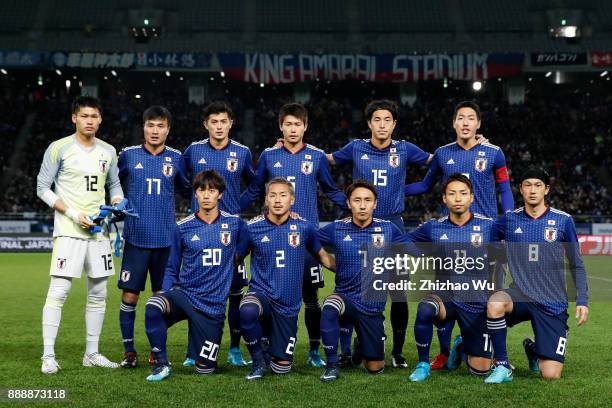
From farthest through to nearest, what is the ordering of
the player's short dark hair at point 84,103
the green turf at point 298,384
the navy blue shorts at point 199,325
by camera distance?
the player's short dark hair at point 84,103
the navy blue shorts at point 199,325
the green turf at point 298,384

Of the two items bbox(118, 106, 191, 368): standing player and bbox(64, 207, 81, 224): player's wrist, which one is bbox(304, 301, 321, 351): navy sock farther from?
bbox(64, 207, 81, 224): player's wrist

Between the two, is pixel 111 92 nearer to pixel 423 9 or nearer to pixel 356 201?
pixel 423 9

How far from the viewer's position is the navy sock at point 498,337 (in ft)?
18.7

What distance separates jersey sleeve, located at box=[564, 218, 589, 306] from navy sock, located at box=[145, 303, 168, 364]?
3.19 m

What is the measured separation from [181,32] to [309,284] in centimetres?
→ 3025

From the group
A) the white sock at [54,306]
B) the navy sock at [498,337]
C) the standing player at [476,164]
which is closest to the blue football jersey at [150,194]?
the white sock at [54,306]

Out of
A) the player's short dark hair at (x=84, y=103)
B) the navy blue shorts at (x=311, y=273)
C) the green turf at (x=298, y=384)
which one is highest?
the player's short dark hair at (x=84, y=103)

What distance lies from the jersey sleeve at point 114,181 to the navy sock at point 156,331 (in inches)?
46.6

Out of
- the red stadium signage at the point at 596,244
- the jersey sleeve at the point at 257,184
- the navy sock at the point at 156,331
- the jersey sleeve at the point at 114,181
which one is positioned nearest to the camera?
the navy sock at the point at 156,331

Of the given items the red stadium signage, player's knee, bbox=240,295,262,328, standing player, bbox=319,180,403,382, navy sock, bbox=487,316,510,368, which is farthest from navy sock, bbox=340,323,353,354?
the red stadium signage

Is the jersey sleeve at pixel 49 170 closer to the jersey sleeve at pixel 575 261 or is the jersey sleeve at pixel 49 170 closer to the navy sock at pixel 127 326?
the navy sock at pixel 127 326

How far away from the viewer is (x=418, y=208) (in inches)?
994

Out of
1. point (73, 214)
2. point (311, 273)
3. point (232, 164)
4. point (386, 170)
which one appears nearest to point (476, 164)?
point (386, 170)

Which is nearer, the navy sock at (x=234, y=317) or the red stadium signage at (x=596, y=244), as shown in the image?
the navy sock at (x=234, y=317)
